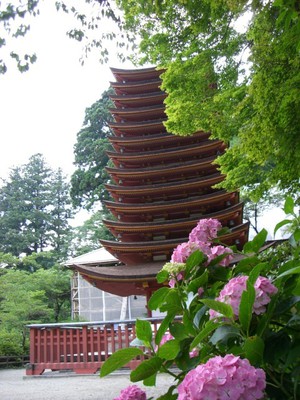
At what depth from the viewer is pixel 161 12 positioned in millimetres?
4922

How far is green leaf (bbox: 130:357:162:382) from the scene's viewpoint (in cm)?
92

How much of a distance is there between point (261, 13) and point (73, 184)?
20434 mm

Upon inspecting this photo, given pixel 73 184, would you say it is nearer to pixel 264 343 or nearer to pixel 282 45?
pixel 282 45

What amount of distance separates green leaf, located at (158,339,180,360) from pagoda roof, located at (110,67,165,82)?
12.6 metres

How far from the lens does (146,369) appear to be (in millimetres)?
920

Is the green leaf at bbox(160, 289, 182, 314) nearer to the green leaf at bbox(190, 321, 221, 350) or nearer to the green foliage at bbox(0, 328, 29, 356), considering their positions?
the green leaf at bbox(190, 321, 221, 350)

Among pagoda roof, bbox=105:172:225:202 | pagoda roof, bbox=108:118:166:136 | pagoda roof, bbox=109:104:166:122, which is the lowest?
pagoda roof, bbox=105:172:225:202

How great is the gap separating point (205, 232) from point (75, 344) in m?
7.59

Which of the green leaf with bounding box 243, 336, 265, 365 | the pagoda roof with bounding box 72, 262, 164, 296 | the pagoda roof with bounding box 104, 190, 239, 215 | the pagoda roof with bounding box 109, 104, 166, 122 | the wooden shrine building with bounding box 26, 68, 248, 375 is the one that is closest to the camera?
the green leaf with bounding box 243, 336, 265, 365

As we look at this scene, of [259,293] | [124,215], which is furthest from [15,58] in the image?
[124,215]

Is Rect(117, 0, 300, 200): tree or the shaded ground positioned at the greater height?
Rect(117, 0, 300, 200): tree

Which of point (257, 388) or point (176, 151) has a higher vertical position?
point (176, 151)

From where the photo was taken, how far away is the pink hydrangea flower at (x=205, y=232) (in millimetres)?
1402

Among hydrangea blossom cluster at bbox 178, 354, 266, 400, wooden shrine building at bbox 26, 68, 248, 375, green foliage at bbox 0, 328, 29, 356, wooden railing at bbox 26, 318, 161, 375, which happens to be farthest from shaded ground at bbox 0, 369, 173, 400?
green foliage at bbox 0, 328, 29, 356
